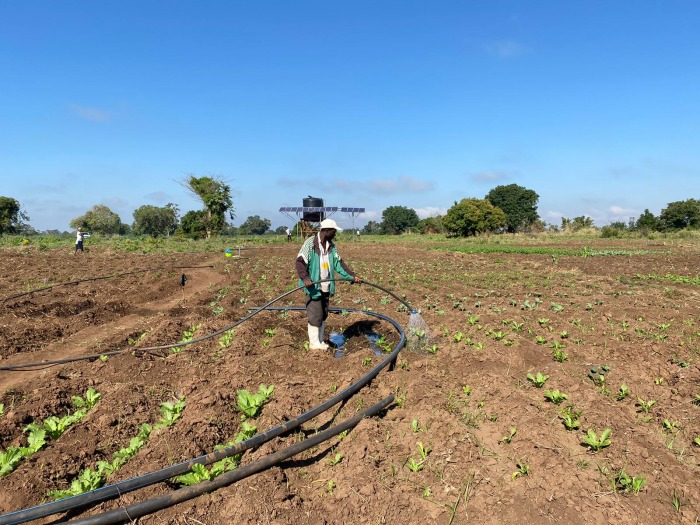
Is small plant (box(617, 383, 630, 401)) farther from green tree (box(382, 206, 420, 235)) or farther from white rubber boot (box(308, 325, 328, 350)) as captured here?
green tree (box(382, 206, 420, 235))

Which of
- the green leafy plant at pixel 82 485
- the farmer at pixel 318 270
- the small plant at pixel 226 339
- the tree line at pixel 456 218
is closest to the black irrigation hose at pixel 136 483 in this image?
the green leafy plant at pixel 82 485

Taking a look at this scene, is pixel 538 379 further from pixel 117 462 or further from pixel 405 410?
pixel 117 462

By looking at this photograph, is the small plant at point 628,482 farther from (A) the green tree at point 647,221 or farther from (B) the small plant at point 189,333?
(A) the green tree at point 647,221

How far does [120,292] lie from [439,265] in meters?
13.0

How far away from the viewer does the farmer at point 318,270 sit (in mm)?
6348

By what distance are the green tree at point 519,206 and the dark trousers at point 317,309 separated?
7268 cm

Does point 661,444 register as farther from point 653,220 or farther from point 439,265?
point 653,220

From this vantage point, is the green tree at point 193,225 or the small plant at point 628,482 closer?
the small plant at point 628,482

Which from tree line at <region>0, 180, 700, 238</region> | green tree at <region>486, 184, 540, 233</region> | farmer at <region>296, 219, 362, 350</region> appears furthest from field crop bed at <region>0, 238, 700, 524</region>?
green tree at <region>486, 184, 540, 233</region>

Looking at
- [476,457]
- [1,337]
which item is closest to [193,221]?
[1,337]

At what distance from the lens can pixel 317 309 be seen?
21.5 feet

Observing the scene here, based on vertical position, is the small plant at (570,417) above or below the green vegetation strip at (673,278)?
below

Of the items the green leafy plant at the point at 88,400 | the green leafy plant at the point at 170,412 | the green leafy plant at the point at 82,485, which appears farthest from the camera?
the green leafy plant at the point at 88,400

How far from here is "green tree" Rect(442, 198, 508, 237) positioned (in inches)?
1779
